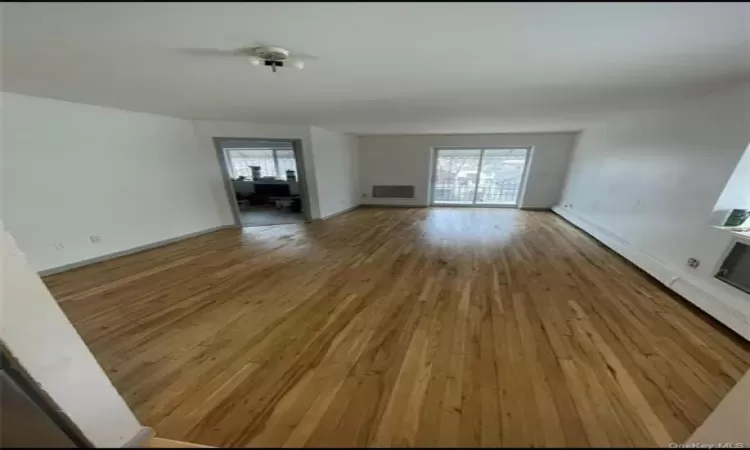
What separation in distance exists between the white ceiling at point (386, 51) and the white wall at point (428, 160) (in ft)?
12.3

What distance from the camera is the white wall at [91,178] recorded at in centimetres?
282

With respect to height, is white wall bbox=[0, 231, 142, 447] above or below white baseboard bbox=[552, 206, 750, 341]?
above

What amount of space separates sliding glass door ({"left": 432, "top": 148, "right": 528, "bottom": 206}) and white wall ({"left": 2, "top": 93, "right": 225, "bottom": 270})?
233 inches

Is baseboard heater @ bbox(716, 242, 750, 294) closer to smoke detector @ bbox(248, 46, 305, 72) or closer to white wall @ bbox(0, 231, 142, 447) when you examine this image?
smoke detector @ bbox(248, 46, 305, 72)

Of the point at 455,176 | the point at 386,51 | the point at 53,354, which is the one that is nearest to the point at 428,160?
the point at 455,176

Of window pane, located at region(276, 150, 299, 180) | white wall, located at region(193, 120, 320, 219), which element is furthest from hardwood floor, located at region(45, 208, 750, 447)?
window pane, located at region(276, 150, 299, 180)

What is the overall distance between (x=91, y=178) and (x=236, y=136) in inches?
83.2

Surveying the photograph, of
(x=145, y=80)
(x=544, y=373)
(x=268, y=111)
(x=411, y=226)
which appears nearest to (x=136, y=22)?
(x=145, y=80)

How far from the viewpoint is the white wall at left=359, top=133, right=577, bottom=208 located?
6.48 metres

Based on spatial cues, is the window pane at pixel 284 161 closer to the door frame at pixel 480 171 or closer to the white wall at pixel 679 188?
the door frame at pixel 480 171

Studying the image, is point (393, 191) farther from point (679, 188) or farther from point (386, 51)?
point (386, 51)

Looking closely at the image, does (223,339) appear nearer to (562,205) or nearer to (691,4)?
(691,4)

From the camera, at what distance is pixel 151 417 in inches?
54.9

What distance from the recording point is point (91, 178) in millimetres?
3355
